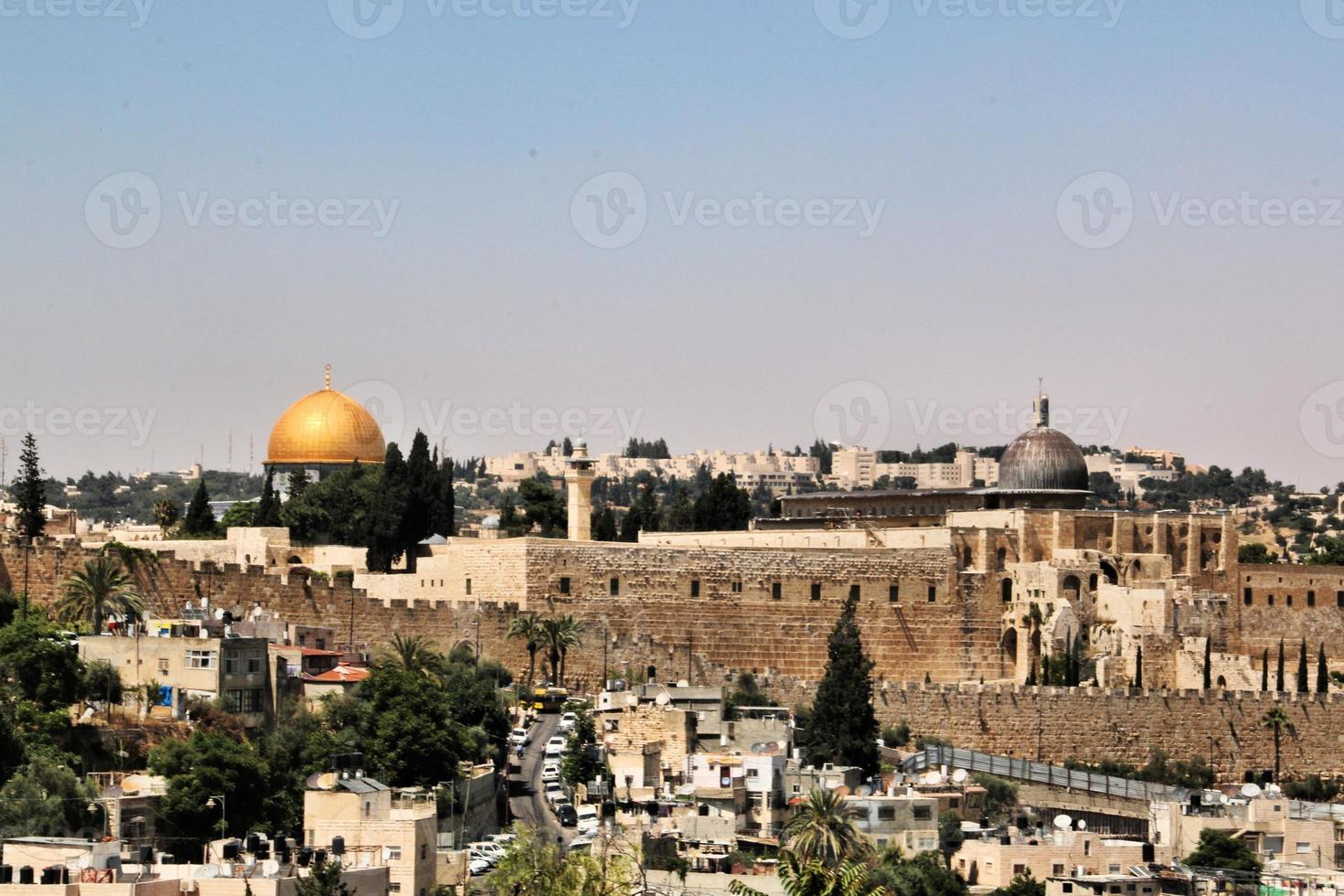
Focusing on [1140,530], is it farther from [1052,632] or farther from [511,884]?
[511,884]

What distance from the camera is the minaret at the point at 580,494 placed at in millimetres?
60531

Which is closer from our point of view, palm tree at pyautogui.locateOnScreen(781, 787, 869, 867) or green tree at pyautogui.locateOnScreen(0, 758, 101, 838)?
green tree at pyautogui.locateOnScreen(0, 758, 101, 838)

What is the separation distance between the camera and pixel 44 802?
121 feet

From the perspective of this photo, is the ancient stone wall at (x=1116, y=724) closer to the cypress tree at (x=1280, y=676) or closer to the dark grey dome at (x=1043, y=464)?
the cypress tree at (x=1280, y=676)

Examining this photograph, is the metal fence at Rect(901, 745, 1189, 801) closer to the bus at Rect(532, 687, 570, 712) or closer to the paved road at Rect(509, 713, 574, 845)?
the bus at Rect(532, 687, 570, 712)

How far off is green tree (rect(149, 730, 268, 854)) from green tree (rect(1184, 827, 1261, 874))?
551 inches

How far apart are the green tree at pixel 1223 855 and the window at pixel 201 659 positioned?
1530cm

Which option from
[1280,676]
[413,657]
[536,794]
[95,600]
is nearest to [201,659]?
[95,600]

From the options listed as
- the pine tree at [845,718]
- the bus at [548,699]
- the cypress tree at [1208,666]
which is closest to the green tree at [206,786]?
the bus at [548,699]

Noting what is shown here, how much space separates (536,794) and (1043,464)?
2310cm

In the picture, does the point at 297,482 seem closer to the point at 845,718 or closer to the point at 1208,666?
the point at 1208,666

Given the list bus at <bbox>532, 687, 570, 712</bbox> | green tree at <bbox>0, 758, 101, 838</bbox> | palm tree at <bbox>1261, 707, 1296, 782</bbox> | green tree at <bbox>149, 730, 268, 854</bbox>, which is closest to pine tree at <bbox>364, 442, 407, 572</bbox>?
bus at <bbox>532, 687, 570, 712</bbox>

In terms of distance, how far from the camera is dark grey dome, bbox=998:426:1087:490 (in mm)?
63656

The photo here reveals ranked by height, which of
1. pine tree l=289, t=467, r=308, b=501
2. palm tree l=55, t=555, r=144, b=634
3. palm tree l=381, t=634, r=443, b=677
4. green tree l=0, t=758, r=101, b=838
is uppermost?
pine tree l=289, t=467, r=308, b=501
